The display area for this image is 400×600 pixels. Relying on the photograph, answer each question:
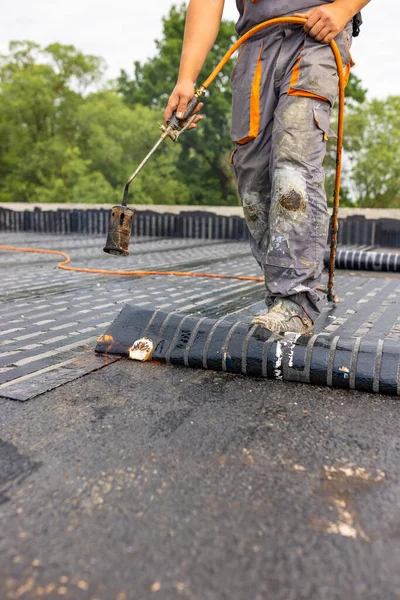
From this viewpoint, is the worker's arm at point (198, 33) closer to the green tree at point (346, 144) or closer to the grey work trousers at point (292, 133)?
the grey work trousers at point (292, 133)

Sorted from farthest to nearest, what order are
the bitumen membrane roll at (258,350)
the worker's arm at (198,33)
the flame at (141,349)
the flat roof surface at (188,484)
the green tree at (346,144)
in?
1. the green tree at (346,144)
2. the worker's arm at (198,33)
3. the flame at (141,349)
4. the bitumen membrane roll at (258,350)
5. the flat roof surface at (188,484)

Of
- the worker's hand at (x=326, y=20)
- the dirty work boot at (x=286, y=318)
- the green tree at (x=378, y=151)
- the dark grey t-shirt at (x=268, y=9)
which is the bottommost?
the dirty work boot at (x=286, y=318)

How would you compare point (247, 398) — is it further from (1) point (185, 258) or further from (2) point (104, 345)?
(1) point (185, 258)

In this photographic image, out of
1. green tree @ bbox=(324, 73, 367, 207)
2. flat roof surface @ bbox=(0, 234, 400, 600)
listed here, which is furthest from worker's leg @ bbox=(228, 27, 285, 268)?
green tree @ bbox=(324, 73, 367, 207)

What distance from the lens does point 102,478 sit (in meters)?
1.08

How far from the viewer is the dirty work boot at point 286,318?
1.96 metres

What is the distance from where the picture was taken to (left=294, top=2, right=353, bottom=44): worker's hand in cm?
204

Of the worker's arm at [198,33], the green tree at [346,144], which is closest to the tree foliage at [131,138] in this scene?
the green tree at [346,144]

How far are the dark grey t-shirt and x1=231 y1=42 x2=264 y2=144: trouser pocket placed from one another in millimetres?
106

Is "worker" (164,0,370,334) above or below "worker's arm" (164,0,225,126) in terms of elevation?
below

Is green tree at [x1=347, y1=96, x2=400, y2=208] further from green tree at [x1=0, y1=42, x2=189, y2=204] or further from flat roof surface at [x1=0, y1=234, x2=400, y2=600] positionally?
flat roof surface at [x1=0, y1=234, x2=400, y2=600]

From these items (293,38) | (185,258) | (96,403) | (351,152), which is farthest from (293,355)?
(351,152)

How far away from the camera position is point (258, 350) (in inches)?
69.4

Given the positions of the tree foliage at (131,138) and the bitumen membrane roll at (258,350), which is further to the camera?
the tree foliage at (131,138)
